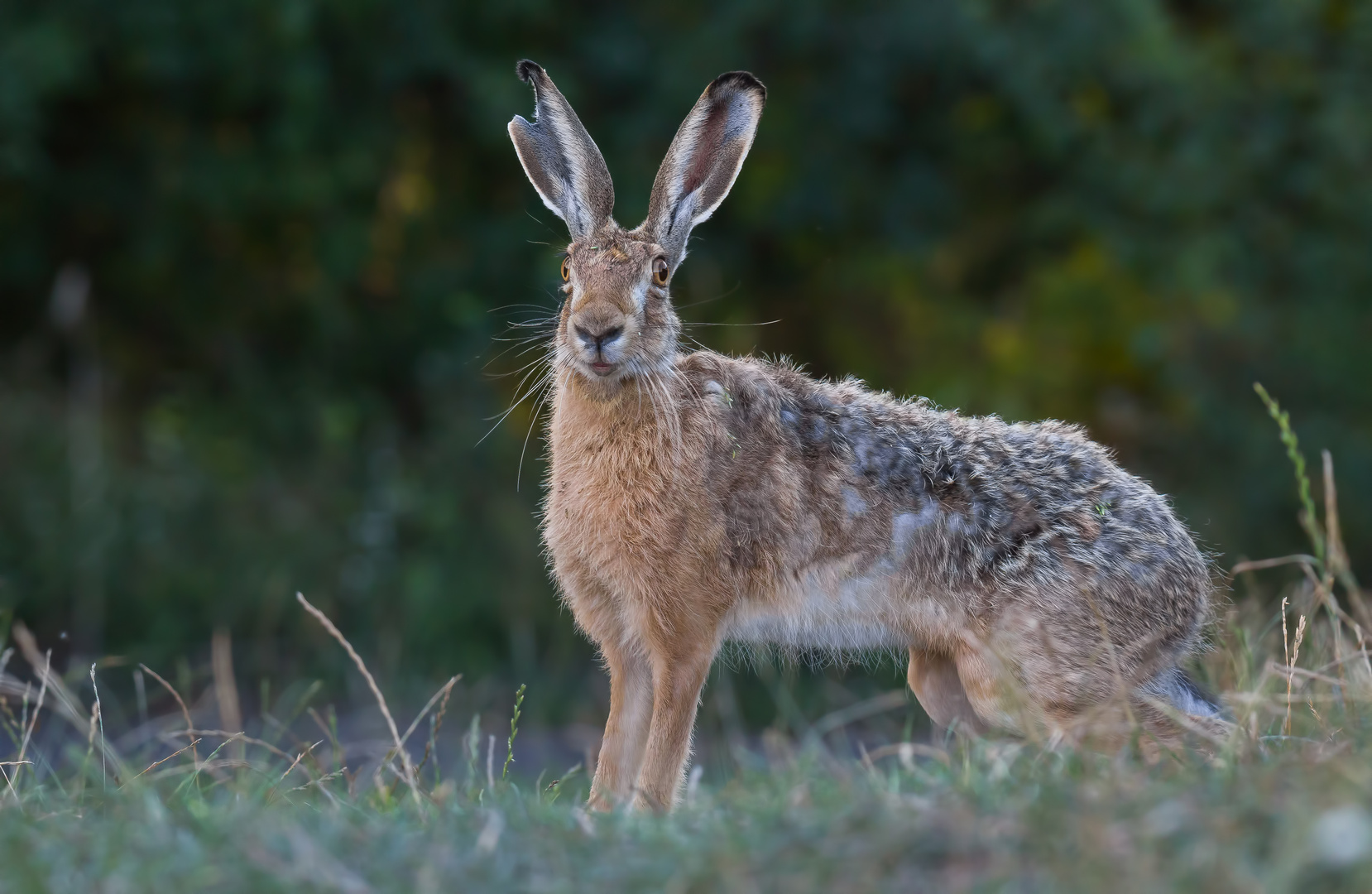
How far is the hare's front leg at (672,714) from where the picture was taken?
14.1ft

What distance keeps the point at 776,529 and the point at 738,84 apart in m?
1.43

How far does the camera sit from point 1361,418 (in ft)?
33.0

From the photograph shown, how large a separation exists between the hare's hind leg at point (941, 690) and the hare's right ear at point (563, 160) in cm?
172

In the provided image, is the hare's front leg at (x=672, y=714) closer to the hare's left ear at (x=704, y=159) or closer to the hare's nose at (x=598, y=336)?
the hare's nose at (x=598, y=336)

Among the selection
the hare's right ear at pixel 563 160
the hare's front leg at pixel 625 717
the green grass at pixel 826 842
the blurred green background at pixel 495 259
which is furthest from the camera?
the blurred green background at pixel 495 259

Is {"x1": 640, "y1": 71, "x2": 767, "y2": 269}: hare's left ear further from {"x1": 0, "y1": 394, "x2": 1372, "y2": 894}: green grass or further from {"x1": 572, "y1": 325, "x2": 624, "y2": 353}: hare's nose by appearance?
{"x1": 0, "y1": 394, "x2": 1372, "y2": 894}: green grass

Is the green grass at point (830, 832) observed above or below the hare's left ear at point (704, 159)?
below

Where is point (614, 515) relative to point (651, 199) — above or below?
below

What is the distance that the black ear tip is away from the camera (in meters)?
4.77

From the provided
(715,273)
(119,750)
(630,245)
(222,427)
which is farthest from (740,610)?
(222,427)

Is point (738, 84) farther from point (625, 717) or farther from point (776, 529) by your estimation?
point (625, 717)

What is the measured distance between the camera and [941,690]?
4.76 meters

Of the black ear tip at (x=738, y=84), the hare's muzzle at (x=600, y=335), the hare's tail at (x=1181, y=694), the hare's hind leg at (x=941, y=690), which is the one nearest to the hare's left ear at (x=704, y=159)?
the black ear tip at (x=738, y=84)

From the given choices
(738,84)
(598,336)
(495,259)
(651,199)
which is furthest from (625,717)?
(495,259)
